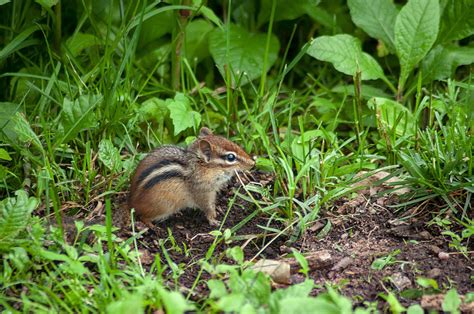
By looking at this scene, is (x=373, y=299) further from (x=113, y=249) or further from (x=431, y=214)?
(x=113, y=249)

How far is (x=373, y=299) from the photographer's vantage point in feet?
12.6

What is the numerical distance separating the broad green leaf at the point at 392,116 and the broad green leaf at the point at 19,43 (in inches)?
100

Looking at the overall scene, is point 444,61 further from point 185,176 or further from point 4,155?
point 4,155

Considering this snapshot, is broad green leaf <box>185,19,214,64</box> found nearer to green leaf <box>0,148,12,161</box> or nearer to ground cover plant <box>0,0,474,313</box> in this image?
ground cover plant <box>0,0,474,313</box>

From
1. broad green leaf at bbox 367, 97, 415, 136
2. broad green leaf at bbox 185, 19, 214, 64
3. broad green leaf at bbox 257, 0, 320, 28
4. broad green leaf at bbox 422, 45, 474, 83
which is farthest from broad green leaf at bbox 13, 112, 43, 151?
broad green leaf at bbox 422, 45, 474, 83

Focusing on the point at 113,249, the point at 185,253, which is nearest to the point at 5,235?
the point at 113,249

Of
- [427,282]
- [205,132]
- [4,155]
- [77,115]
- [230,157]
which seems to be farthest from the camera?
→ [205,132]

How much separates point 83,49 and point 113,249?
2405 millimetres

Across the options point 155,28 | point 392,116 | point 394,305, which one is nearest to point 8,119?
point 155,28

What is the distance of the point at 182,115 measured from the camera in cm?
527

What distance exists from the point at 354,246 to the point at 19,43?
2806 millimetres

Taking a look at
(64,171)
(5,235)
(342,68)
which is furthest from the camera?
(342,68)

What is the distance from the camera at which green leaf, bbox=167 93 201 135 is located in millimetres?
5189

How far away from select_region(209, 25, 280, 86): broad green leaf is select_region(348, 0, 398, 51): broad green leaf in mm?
723
